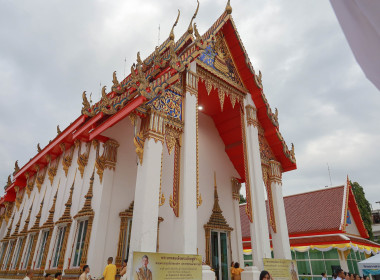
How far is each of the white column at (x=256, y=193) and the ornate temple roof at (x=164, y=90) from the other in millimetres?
803

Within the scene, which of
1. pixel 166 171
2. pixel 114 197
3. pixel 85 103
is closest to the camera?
pixel 114 197

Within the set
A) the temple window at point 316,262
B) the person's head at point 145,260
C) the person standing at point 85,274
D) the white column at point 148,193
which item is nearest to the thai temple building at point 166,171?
the white column at point 148,193

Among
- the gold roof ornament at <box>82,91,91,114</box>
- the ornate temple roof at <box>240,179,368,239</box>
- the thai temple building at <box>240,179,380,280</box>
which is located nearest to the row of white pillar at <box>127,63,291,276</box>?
the gold roof ornament at <box>82,91,91,114</box>

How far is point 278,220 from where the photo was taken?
8469 millimetres

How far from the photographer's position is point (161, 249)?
6770mm

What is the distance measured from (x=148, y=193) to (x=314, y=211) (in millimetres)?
12092

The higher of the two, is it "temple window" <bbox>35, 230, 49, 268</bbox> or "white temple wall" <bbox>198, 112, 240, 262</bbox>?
"white temple wall" <bbox>198, 112, 240, 262</bbox>

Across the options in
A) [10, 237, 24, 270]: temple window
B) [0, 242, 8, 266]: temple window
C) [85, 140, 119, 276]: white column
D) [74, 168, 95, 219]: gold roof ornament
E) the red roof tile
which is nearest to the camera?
[85, 140, 119, 276]: white column

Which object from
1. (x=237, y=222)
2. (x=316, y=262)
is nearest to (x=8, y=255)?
(x=237, y=222)

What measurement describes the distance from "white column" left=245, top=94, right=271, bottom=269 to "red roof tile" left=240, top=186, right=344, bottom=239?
6.83 metres

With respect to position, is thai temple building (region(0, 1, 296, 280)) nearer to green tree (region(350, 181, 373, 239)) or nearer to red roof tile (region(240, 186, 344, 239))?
red roof tile (region(240, 186, 344, 239))

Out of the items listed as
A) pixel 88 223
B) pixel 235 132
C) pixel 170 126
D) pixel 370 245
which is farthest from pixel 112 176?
pixel 370 245

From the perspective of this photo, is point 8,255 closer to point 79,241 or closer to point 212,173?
point 79,241

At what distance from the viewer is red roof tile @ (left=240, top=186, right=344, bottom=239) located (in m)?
12.8
